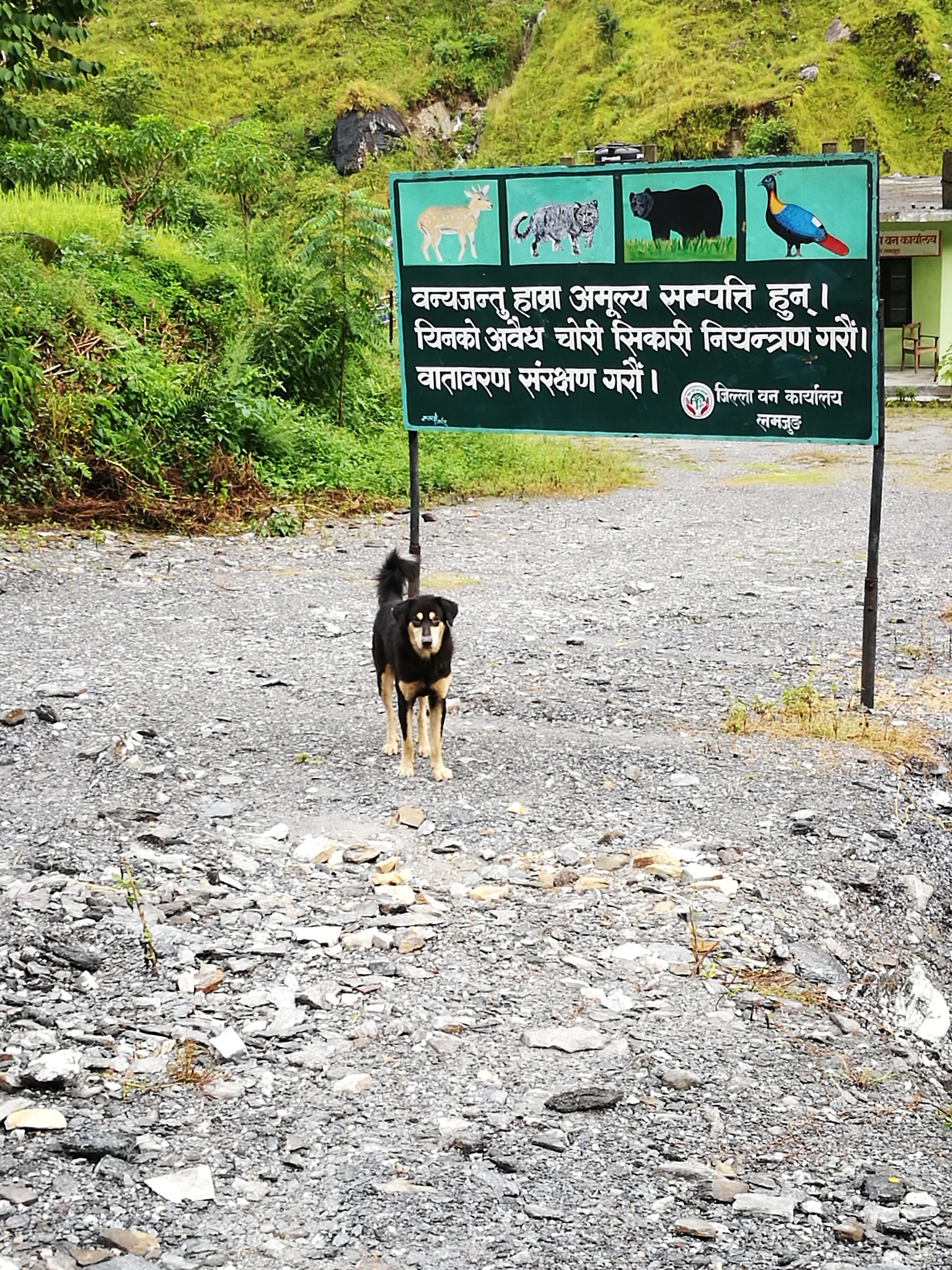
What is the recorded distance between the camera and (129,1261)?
313 cm

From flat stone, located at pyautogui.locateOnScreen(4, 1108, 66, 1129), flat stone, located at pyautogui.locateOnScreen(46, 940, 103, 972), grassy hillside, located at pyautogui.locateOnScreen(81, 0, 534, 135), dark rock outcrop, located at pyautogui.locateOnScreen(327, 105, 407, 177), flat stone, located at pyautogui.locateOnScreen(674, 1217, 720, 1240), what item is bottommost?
flat stone, located at pyautogui.locateOnScreen(674, 1217, 720, 1240)

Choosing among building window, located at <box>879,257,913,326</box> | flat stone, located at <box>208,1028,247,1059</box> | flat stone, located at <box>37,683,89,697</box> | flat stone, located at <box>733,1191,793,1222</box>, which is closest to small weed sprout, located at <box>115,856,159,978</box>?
flat stone, located at <box>208,1028,247,1059</box>

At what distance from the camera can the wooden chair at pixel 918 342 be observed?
88.7ft

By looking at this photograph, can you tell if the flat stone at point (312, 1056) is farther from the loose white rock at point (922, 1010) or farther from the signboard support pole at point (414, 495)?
the signboard support pole at point (414, 495)

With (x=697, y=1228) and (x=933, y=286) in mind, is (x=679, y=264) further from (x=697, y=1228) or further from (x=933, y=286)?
(x=933, y=286)

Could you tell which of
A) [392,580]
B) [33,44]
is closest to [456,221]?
[392,580]

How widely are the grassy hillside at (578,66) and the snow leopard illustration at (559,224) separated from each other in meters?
46.7

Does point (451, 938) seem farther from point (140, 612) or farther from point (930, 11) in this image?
point (930, 11)

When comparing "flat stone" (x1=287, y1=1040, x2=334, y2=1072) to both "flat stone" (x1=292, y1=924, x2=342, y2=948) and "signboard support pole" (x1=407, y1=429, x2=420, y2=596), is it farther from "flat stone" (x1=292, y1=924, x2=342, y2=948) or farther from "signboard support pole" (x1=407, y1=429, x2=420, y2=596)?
"signboard support pole" (x1=407, y1=429, x2=420, y2=596)

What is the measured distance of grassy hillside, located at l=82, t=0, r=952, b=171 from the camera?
5309cm

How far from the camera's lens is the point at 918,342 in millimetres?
27172

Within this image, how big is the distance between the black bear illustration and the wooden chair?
21382 millimetres

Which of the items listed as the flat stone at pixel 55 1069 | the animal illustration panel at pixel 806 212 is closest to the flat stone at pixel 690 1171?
the flat stone at pixel 55 1069

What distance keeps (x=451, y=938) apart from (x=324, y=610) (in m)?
5.49
